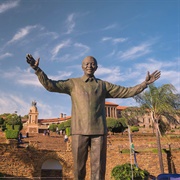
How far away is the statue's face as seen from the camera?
13.7ft

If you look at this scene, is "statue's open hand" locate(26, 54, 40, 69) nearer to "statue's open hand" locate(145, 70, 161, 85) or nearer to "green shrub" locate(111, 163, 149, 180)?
"statue's open hand" locate(145, 70, 161, 85)

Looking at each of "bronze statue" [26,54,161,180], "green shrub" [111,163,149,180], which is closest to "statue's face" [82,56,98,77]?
"bronze statue" [26,54,161,180]

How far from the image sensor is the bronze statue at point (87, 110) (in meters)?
3.88

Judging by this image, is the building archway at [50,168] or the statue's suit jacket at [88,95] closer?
the statue's suit jacket at [88,95]

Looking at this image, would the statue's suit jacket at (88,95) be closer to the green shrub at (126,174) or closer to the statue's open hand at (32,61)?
the statue's open hand at (32,61)

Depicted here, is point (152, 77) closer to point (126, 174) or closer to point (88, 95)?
point (88, 95)

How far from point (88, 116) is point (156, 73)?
4.53ft

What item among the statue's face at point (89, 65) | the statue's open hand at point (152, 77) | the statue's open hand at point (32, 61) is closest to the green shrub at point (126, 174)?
the statue's open hand at point (152, 77)

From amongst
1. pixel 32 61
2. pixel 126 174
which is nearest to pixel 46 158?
pixel 126 174

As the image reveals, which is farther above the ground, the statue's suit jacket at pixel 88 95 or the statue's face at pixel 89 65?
the statue's face at pixel 89 65

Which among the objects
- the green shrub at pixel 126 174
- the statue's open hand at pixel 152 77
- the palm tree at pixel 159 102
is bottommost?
the green shrub at pixel 126 174

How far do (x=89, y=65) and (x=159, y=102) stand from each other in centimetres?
1567

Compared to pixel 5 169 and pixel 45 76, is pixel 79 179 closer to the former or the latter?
pixel 45 76

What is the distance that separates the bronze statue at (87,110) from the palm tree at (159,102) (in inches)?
594
